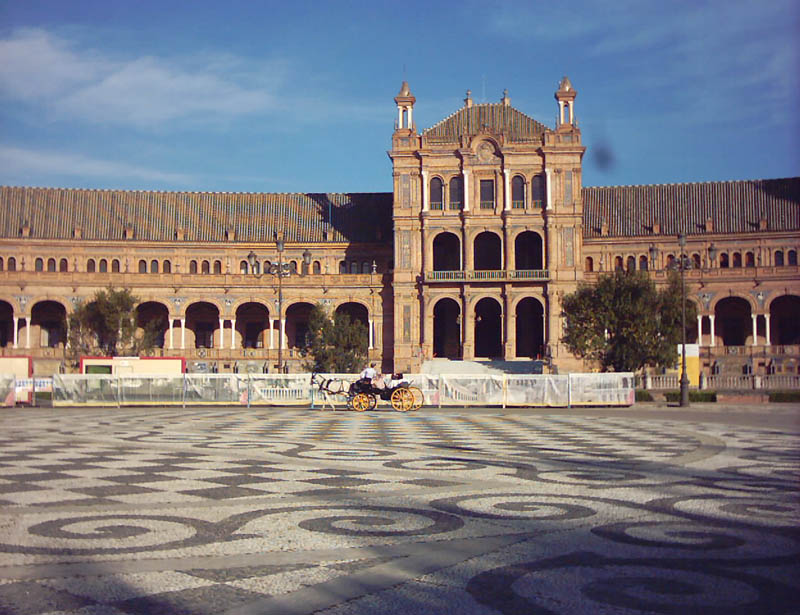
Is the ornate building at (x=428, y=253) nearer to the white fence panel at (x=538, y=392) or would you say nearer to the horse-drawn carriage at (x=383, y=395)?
the white fence panel at (x=538, y=392)

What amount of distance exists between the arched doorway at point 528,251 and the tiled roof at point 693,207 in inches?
341

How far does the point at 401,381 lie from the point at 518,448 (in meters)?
16.6

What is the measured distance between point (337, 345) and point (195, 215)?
1217 inches

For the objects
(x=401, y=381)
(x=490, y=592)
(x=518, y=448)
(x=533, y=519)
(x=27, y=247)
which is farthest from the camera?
(x=27, y=247)

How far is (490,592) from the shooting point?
19.9ft

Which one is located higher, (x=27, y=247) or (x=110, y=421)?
(x=27, y=247)

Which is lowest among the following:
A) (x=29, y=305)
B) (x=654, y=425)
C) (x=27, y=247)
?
(x=654, y=425)

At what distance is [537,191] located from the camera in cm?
6894

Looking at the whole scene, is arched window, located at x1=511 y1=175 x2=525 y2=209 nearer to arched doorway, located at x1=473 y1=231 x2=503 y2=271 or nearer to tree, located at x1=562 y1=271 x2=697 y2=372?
arched doorway, located at x1=473 y1=231 x2=503 y2=271

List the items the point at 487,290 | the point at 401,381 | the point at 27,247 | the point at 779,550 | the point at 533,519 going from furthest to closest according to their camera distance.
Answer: the point at 27,247 < the point at 487,290 < the point at 401,381 < the point at 533,519 < the point at 779,550

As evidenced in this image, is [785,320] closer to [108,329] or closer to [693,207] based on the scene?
[693,207]

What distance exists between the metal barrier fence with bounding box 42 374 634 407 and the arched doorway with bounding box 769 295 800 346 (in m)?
40.6

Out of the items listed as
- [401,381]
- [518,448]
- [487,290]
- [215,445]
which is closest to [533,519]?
[518,448]

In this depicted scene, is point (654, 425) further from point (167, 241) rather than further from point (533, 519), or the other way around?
point (167, 241)
